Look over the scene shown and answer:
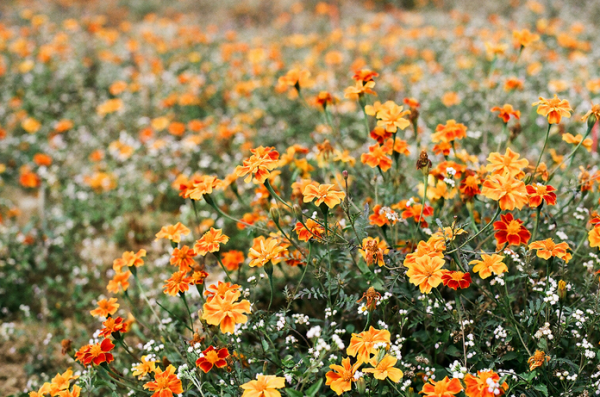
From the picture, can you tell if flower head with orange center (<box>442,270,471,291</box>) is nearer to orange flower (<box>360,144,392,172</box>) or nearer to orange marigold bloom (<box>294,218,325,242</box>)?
orange marigold bloom (<box>294,218,325,242</box>)

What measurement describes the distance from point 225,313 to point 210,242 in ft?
1.27

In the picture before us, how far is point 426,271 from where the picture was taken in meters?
1.65

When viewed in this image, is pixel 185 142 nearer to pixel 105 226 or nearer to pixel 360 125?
pixel 105 226

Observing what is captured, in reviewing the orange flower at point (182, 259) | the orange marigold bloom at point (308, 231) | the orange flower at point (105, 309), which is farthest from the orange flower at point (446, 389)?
the orange flower at point (105, 309)

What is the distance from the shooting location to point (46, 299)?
3.28m

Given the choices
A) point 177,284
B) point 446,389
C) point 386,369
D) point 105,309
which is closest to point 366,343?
point 386,369

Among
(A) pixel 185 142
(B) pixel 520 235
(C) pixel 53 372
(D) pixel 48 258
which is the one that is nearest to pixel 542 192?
(B) pixel 520 235

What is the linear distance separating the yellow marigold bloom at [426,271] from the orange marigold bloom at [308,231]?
43 cm

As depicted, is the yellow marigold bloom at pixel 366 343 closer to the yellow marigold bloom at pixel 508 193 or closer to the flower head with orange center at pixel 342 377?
the flower head with orange center at pixel 342 377

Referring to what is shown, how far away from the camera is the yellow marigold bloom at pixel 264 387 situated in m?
1.48

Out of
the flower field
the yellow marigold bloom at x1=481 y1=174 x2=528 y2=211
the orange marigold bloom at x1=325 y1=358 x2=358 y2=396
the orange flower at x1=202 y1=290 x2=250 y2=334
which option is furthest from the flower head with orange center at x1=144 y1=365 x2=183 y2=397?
the yellow marigold bloom at x1=481 y1=174 x2=528 y2=211

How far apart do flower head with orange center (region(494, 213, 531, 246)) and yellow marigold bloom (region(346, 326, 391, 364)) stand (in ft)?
2.05

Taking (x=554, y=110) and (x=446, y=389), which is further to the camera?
(x=554, y=110)

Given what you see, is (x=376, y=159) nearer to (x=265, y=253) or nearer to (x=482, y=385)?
(x=265, y=253)
